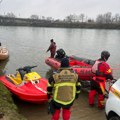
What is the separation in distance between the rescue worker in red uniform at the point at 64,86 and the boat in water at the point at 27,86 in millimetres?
2271

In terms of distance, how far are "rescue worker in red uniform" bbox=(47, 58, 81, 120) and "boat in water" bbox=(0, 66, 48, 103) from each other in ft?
7.45

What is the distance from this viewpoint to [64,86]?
552cm

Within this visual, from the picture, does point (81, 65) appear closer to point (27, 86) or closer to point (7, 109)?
point (27, 86)

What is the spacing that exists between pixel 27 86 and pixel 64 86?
320 centimetres

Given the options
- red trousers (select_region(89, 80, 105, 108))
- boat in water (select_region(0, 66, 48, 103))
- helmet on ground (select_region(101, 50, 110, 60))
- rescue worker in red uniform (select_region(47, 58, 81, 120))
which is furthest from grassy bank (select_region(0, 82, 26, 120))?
helmet on ground (select_region(101, 50, 110, 60))

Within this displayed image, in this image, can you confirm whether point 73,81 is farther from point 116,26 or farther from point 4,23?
point 4,23

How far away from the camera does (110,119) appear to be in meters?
5.46

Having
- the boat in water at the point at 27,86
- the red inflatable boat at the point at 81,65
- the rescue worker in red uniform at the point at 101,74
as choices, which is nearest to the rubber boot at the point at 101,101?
the rescue worker in red uniform at the point at 101,74

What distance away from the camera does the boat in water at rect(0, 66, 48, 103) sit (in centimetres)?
797

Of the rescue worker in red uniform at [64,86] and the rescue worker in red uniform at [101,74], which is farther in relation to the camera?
the rescue worker in red uniform at [101,74]

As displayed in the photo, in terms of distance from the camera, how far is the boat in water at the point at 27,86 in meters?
7.97

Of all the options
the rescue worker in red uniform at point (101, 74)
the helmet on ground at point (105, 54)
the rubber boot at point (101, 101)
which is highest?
the helmet on ground at point (105, 54)

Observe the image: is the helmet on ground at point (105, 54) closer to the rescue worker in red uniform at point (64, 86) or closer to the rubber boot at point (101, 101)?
the rubber boot at point (101, 101)

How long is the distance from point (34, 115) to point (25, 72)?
1.78m
